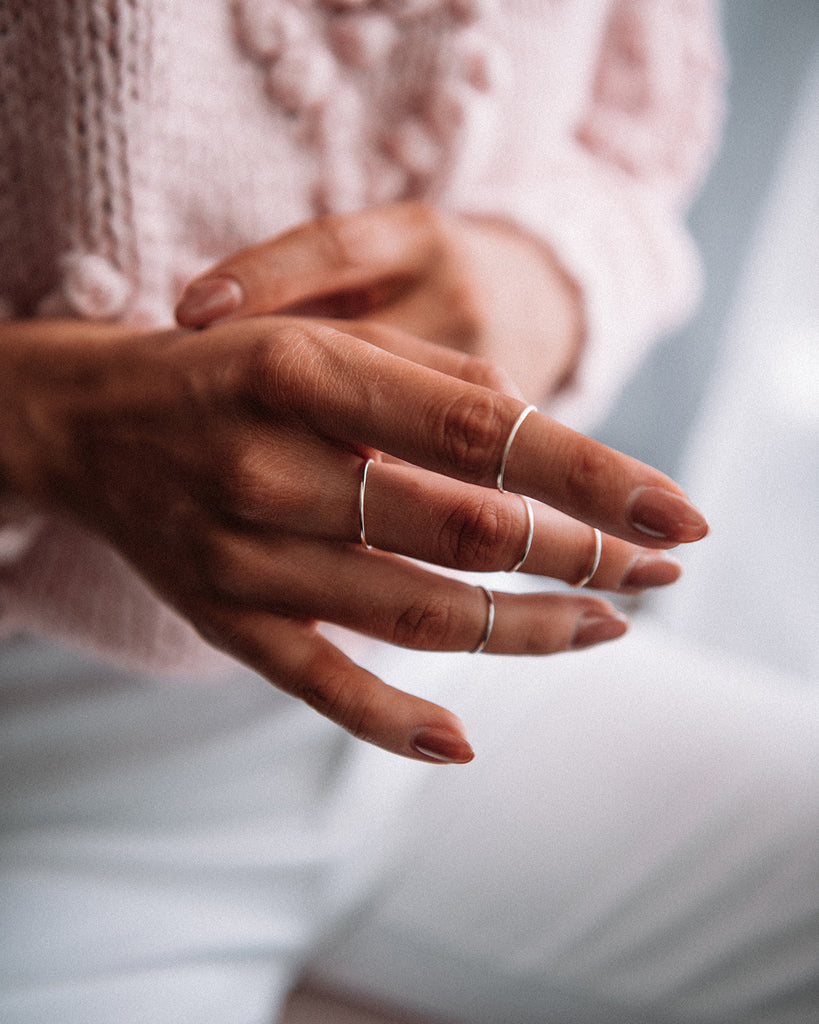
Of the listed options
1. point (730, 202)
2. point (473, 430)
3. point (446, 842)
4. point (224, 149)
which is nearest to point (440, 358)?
point (473, 430)

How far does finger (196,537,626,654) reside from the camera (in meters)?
0.30

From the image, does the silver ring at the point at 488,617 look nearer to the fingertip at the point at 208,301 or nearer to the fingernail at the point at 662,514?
the fingernail at the point at 662,514

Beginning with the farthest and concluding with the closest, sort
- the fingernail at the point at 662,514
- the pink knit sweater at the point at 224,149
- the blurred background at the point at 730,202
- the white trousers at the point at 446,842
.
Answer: the blurred background at the point at 730,202 < the white trousers at the point at 446,842 < the pink knit sweater at the point at 224,149 < the fingernail at the point at 662,514

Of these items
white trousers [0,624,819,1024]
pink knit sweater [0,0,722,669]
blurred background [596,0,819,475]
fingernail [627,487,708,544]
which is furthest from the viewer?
blurred background [596,0,819,475]

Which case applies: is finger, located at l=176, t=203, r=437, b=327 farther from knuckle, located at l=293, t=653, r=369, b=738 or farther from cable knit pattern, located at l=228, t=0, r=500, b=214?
knuckle, located at l=293, t=653, r=369, b=738

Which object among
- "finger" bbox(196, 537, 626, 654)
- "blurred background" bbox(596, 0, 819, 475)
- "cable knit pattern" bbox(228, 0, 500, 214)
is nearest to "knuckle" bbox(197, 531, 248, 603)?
"finger" bbox(196, 537, 626, 654)

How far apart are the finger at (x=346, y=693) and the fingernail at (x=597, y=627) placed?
7cm

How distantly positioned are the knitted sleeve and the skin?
0.19m

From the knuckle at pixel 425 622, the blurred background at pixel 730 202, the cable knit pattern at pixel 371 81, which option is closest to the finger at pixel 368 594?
the knuckle at pixel 425 622

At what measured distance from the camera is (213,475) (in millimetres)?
297

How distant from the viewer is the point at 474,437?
0.25 metres

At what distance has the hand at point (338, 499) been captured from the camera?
255mm

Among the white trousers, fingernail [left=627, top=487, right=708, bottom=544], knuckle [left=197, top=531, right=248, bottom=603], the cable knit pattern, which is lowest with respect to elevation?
the white trousers

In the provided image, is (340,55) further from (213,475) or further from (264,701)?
(264,701)
